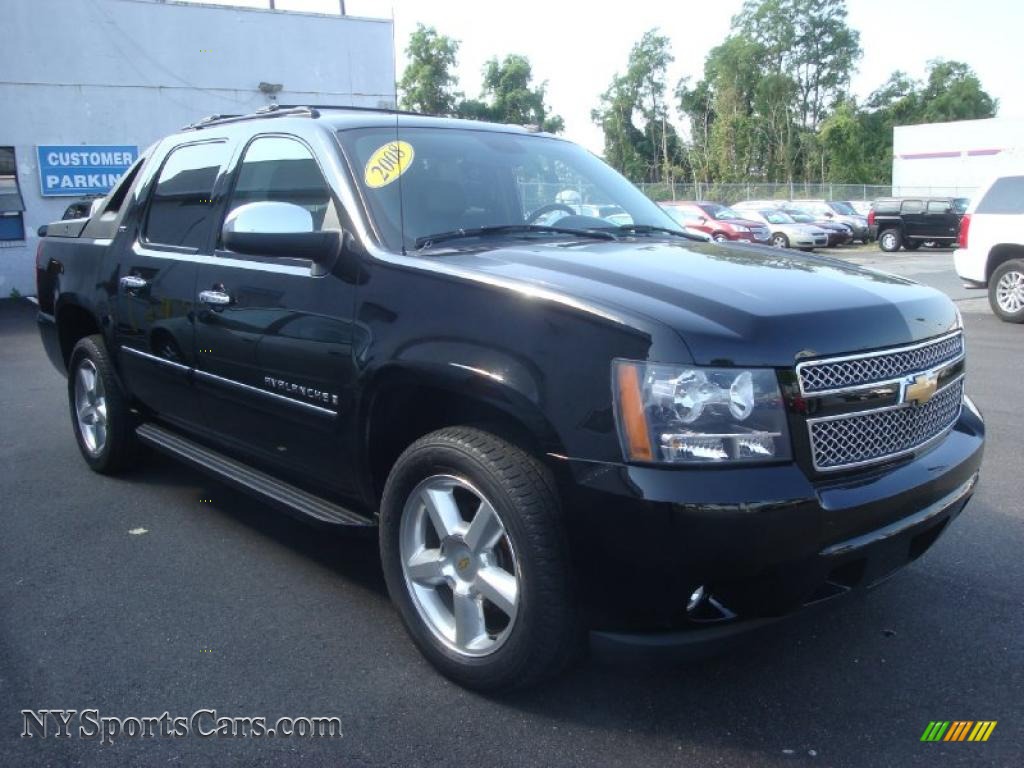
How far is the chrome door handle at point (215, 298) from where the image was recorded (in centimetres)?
385

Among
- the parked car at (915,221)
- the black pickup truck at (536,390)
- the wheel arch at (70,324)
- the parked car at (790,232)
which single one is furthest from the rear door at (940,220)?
the wheel arch at (70,324)

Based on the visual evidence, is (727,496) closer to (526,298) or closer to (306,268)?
(526,298)

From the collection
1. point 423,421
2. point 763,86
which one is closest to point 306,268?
point 423,421

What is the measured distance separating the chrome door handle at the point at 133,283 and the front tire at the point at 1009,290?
1064cm

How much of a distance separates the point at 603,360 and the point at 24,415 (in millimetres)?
6145

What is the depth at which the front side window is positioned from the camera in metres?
17.2

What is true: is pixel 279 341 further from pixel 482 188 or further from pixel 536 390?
pixel 536 390

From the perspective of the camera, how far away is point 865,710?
2.84 m

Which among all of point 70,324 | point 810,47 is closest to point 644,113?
point 810,47

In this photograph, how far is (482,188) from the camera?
382 cm

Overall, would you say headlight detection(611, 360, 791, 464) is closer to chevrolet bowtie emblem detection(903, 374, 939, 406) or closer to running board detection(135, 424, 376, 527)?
chevrolet bowtie emblem detection(903, 374, 939, 406)

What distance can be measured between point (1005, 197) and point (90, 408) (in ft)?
35.8

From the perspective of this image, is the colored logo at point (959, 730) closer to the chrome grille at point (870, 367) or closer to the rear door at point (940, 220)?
the chrome grille at point (870, 367)

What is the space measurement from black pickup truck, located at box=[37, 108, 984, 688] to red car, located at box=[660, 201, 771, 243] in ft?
71.4
